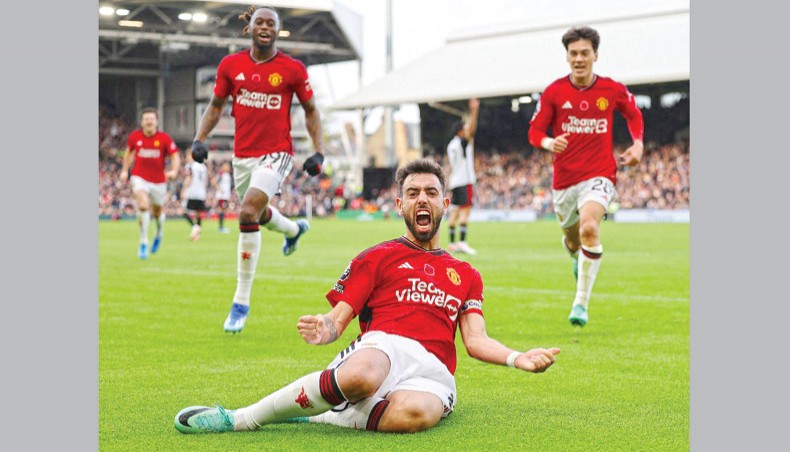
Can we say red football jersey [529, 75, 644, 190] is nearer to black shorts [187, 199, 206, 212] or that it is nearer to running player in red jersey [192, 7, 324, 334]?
running player in red jersey [192, 7, 324, 334]

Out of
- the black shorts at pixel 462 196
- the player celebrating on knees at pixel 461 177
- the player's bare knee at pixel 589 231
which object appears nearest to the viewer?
the player's bare knee at pixel 589 231

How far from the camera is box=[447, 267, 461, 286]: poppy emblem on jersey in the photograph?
532 centimetres

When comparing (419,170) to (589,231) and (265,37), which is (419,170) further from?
(589,231)

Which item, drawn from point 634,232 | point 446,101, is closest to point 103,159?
point 446,101

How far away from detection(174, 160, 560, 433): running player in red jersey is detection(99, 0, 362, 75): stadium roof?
44.9m

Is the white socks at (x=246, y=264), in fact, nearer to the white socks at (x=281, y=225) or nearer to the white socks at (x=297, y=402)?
the white socks at (x=281, y=225)

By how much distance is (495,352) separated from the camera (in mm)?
5000

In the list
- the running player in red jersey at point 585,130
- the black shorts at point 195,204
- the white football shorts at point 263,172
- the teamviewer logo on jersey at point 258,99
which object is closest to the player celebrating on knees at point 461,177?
the black shorts at point 195,204

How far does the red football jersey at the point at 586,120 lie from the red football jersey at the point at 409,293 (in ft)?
15.4

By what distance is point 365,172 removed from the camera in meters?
54.1

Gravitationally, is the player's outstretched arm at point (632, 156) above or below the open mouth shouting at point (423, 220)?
above

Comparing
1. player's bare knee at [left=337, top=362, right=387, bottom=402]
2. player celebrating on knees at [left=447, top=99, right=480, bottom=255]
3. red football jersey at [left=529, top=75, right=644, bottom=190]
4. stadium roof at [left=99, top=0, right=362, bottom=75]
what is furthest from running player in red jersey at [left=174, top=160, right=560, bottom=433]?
stadium roof at [left=99, top=0, right=362, bottom=75]

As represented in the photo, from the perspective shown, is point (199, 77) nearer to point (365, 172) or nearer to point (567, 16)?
point (365, 172)

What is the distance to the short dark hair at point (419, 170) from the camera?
207 inches
